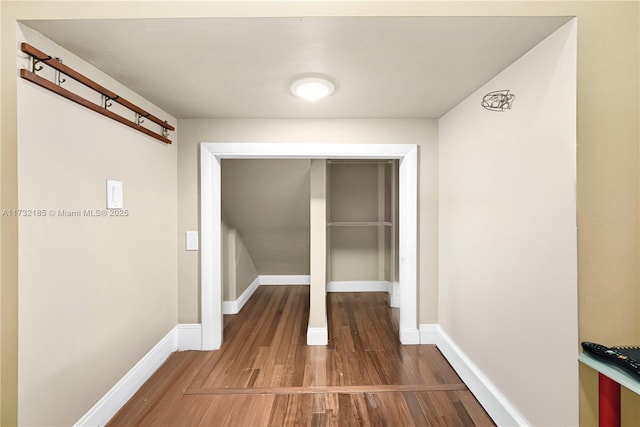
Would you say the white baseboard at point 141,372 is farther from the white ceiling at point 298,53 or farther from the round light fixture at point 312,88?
the round light fixture at point 312,88

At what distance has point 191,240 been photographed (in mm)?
2318

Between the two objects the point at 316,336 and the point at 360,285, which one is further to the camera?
the point at 360,285

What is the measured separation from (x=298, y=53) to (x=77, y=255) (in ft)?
4.81

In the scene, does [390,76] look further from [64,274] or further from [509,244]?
[64,274]

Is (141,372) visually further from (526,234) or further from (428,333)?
(526,234)

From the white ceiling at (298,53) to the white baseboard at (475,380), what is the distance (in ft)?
5.87

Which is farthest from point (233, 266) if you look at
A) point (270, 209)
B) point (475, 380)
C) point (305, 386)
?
point (475, 380)

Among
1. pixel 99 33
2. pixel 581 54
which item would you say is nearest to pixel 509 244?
pixel 581 54

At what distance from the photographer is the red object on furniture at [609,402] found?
0.98 metres

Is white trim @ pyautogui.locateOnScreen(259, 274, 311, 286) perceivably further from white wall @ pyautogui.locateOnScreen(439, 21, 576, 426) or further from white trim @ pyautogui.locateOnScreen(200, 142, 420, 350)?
white wall @ pyautogui.locateOnScreen(439, 21, 576, 426)

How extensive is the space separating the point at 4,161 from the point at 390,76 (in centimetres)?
178

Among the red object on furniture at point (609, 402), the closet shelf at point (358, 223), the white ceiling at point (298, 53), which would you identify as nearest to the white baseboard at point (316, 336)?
the closet shelf at point (358, 223)

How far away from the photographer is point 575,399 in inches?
43.9

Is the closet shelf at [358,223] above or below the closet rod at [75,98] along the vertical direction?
below
